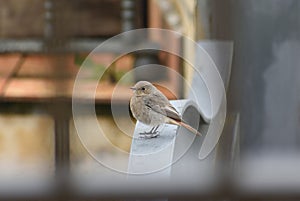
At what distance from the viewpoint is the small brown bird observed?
0.62 m

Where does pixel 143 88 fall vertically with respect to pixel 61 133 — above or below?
above

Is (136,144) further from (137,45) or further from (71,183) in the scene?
(137,45)

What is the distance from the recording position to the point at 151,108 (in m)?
0.66

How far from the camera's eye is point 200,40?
613mm

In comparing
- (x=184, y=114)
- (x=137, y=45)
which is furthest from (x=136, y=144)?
(x=137, y=45)

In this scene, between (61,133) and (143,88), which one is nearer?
(61,133)

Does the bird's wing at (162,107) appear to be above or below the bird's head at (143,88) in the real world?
below

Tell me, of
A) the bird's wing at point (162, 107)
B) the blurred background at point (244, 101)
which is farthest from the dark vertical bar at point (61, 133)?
the bird's wing at point (162, 107)

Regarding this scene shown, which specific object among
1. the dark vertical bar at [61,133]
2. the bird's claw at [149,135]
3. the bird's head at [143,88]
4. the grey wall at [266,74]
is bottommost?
the dark vertical bar at [61,133]

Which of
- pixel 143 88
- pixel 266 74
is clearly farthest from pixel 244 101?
pixel 143 88

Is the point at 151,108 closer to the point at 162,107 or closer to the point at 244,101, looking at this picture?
the point at 162,107

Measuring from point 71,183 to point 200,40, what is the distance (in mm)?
235

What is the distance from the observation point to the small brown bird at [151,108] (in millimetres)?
616

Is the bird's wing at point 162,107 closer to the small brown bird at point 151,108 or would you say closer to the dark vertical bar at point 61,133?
the small brown bird at point 151,108
